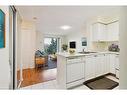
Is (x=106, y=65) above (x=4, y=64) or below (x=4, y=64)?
below

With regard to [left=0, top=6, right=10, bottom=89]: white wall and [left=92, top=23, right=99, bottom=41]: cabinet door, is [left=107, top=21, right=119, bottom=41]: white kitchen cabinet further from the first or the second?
[left=0, top=6, right=10, bottom=89]: white wall

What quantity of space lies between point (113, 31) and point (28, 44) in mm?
3839

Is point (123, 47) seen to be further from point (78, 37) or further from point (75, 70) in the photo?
point (78, 37)

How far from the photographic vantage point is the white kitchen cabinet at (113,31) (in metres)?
3.98

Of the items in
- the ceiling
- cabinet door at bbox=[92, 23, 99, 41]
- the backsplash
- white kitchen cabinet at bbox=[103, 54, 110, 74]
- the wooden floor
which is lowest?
the wooden floor

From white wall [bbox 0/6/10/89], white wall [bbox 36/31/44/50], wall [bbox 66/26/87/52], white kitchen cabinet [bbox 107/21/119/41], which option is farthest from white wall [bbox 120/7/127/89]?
white wall [bbox 36/31/44/50]

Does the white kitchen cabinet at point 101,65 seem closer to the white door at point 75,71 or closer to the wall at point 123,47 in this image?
the white door at point 75,71

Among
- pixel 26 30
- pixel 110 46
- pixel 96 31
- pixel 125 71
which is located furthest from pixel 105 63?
pixel 26 30

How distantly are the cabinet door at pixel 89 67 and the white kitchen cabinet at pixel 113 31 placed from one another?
5.36ft

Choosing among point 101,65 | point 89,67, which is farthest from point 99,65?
point 89,67

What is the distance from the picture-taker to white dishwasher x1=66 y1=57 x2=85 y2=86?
262cm

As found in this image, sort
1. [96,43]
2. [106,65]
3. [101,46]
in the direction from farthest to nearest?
[101,46] < [96,43] < [106,65]

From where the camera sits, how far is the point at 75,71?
2.74m

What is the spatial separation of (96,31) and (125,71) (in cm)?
362
